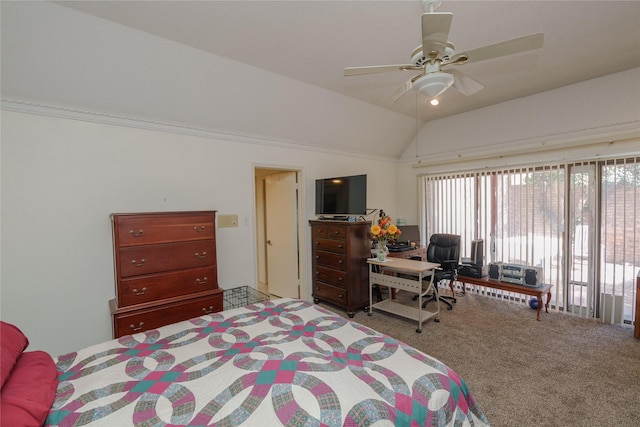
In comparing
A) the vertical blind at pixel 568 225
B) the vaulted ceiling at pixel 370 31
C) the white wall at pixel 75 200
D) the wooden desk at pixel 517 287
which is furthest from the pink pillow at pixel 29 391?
the vertical blind at pixel 568 225

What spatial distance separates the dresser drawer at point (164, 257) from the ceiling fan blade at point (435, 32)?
2350mm

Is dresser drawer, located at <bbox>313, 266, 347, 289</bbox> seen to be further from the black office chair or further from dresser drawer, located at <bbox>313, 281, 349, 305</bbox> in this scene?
the black office chair

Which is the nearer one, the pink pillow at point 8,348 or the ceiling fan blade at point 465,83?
the pink pillow at point 8,348

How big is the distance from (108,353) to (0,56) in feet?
7.35

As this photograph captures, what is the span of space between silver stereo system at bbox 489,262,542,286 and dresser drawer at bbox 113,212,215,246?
12.2 feet

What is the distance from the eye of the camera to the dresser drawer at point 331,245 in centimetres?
366

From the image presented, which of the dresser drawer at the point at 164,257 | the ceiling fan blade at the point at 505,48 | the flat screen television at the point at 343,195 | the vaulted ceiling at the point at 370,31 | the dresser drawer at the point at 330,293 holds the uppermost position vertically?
the vaulted ceiling at the point at 370,31

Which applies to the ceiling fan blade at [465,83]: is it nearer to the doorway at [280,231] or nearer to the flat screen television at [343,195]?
the flat screen television at [343,195]

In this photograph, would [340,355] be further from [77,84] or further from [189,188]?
[77,84]

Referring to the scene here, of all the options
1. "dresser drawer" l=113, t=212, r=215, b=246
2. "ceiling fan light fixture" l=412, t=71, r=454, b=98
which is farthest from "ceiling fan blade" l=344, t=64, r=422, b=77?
"dresser drawer" l=113, t=212, r=215, b=246

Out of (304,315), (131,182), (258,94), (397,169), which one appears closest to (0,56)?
(131,182)

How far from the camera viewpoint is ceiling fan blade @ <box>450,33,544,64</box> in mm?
1564

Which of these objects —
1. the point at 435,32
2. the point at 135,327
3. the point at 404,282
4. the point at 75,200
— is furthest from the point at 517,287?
the point at 75,200

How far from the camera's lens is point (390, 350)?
4.88ft
